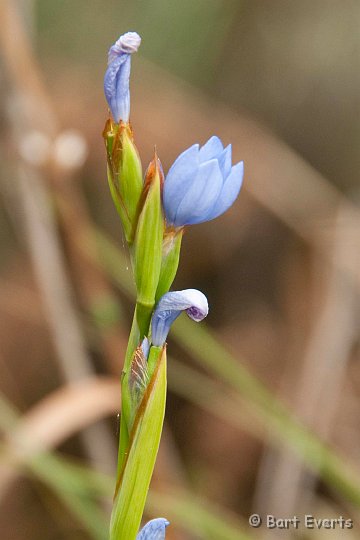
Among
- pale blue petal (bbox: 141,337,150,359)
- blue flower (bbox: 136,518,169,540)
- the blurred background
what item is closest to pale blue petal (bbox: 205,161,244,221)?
pale blue petal (bbox: 141,337,150,359)

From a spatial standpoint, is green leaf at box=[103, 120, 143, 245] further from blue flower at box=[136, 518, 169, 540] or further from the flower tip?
blue flower at box=[136, 518, 169, 540]

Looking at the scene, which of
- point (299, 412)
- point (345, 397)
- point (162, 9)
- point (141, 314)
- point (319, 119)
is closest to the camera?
point (141, 314)

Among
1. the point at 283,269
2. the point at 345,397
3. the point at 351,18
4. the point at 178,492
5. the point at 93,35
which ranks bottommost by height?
the point at 178,492

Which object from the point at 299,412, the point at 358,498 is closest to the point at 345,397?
the point at 299,412

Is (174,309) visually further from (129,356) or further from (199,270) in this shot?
(199,270)

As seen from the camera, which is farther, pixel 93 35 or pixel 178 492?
pixel 93 35

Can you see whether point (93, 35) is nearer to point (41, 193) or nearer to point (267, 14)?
point (267, 14)
